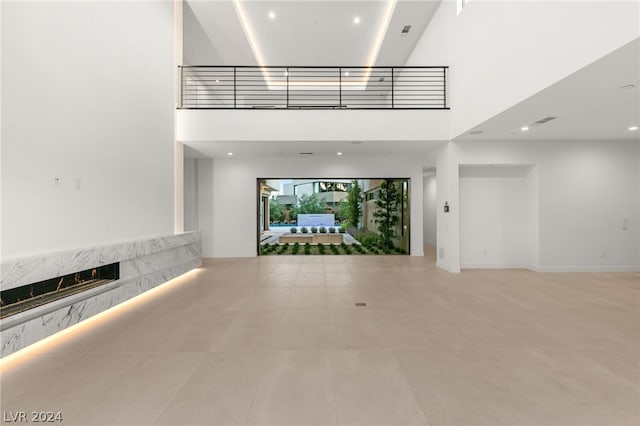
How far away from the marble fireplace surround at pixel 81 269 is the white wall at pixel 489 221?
6.64 metres

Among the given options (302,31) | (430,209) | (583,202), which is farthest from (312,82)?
(583,202)

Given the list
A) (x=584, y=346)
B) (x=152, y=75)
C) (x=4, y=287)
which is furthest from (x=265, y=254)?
(x=584, y=346)

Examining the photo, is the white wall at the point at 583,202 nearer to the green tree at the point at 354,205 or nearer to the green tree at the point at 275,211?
the green tree at the point at 354,205

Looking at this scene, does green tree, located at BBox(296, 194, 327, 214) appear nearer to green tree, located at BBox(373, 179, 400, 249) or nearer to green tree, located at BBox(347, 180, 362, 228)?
green tree, located at BBox(347, 180, 362, 228)

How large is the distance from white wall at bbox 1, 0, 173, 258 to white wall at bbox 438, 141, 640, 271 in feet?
20.9

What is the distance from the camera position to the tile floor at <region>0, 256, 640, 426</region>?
2131 mm

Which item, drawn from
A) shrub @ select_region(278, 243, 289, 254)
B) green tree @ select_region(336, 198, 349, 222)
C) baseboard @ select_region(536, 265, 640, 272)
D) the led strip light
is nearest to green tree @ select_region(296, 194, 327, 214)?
green tree @ select_region(336, 198, 349, 222)

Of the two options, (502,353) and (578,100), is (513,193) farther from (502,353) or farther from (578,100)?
(502,353)

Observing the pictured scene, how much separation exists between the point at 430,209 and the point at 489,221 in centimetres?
483

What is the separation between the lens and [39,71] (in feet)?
11.2

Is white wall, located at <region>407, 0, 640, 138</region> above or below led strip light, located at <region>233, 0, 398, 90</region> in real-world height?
below

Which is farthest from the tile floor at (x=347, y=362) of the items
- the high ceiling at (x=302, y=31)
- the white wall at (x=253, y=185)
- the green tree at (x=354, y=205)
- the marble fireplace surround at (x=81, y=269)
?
the green tree at (x=354, y=205)

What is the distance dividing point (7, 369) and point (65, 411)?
1.17 meters

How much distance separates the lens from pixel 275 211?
11867mm
